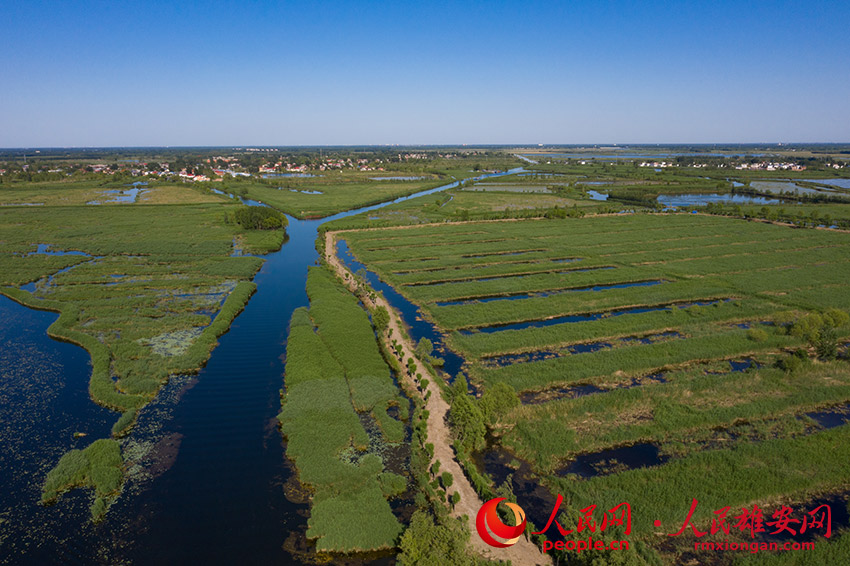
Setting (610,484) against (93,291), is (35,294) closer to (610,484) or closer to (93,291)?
(93,291)

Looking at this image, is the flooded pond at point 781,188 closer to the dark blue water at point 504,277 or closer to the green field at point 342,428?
the dark blue water at point 504,277

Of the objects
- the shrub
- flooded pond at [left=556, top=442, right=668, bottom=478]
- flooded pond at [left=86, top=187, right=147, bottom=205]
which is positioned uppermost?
flooded pond at [left=86, top=187, right=147, bottom=205]

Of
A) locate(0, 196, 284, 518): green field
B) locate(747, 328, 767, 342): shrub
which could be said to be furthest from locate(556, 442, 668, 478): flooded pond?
locate(0, 196, 284, 518): green field

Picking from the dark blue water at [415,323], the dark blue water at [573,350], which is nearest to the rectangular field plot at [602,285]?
the dark blue water at [573,350]

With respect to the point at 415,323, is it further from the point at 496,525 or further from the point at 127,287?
the point at 127,287

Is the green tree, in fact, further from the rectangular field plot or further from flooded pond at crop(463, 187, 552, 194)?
flooded pond at crop(463, 187, 552, 194)

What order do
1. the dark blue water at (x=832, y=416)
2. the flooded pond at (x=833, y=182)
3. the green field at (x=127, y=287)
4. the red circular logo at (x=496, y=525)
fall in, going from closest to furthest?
the red circular logo at (x=496, y=525) → the dark blue water at (x=832, y=416) → the green field at (x=127, y=287) → the flooded pond at (x=833, y=182)
